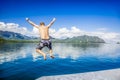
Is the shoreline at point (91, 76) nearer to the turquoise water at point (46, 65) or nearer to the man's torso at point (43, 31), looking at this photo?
the man's torso at point (43, 31)

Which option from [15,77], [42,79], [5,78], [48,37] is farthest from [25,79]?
[48,37]

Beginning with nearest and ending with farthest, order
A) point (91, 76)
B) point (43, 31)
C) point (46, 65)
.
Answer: point (43, 31) → point (91, 76) → point (46, 65)

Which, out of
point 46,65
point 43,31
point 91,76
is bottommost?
point 46,65

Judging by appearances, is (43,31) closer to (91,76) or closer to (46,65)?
(91,76)

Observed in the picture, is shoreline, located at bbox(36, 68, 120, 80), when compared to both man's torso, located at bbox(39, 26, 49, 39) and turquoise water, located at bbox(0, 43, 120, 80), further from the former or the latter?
turquoise water, located at bbox(0, 43, 120, 80)

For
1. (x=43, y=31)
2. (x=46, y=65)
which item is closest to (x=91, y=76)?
(x=43, y=31)

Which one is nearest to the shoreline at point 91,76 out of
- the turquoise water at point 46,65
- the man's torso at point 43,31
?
the man's torso at point 43,31

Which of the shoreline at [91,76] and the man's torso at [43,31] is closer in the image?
the man's torso at [43,31]

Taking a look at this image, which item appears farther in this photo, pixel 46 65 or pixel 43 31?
pixel 46 65

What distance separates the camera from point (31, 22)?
702 cm

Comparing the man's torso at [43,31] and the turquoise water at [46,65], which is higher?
the man's torso at [43,31]

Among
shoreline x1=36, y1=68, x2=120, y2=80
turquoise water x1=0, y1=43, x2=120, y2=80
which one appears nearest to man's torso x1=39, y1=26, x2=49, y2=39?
shoreline x1=36, y1=68, x2=120, y2=80

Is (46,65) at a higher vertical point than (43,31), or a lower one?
lower

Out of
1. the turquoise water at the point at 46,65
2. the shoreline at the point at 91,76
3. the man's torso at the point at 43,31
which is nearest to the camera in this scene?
the man's torso at the point at 43,31
